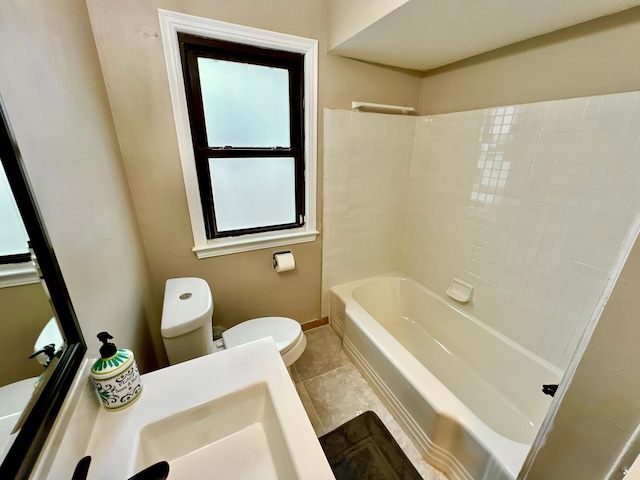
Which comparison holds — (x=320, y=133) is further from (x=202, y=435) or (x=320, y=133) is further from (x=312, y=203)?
(x=202, y=435)

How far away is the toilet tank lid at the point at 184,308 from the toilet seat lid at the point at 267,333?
0.93ft

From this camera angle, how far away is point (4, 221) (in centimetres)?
47

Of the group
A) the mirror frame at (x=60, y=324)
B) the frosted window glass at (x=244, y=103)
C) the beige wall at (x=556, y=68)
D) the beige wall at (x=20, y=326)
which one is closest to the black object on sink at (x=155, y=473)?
the mirror frame at (x=60, y=324)

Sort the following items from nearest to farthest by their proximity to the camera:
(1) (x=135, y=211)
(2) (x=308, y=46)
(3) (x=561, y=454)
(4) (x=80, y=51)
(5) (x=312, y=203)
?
(3) (x=561, y=454)
(4) (x=80, y=51)
(1) (x=135, y=211)
(2) (x=308, y=46)
(5) (x=312, y=203)

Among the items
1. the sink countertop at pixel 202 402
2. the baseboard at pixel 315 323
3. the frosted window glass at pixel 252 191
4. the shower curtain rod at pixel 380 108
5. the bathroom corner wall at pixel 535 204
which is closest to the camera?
the sink countertop at pixel 202 402

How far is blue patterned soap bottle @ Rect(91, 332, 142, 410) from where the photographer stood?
0.63 metres

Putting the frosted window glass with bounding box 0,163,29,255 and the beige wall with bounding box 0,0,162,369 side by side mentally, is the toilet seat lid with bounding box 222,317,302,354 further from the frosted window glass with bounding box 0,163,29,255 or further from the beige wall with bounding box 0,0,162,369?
the frosted window glass with bounding box 0,163,29,255

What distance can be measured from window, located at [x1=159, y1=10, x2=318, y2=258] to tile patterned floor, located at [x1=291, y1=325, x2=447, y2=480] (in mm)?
860

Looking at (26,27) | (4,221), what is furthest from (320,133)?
(4,221)

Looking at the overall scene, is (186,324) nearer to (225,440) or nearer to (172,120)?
(225,440)

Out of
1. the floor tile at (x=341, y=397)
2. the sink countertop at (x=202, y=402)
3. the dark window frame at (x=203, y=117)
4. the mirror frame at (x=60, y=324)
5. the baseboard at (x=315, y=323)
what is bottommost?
the floor tile at (x=341, y=397)

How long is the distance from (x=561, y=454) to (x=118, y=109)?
1.79 m

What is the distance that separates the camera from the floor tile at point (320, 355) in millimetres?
1726

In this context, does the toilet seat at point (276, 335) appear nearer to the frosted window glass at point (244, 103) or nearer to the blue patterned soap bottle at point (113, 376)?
the blue patterned soap bottle at point (113, 376)
